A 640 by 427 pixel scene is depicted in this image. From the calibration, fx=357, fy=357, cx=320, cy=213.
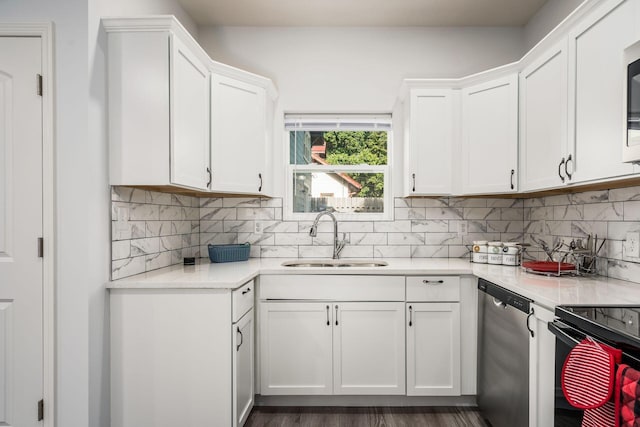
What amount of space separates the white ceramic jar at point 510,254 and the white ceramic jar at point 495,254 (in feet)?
0.09

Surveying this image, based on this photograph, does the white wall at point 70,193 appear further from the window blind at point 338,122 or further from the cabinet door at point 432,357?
the cabinet door at point 432,357

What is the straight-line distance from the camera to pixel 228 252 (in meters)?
2.73

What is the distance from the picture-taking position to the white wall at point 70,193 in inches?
69.4

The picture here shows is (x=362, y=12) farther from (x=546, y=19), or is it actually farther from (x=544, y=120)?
(x=544, y=120)

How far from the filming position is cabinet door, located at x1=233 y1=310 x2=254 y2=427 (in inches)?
76.3

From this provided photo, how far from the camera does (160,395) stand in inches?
74.5

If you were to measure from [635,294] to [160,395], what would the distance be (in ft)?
7.67

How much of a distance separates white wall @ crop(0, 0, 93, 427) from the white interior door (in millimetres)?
95

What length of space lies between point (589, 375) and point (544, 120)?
153cm

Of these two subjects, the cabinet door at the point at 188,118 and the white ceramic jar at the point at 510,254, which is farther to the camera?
the white ceramic jar at the point at 510,254

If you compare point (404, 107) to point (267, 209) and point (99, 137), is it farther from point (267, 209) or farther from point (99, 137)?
point (99, 137)

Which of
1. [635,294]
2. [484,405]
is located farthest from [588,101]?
[484,405]

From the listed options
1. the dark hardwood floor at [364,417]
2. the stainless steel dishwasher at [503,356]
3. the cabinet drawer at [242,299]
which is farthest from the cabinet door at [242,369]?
the stainless steel dishwasher at [503,356]

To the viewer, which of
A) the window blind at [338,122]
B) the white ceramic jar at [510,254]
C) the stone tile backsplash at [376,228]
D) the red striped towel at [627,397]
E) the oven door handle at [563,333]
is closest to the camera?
the red striped towel at [627,397]
